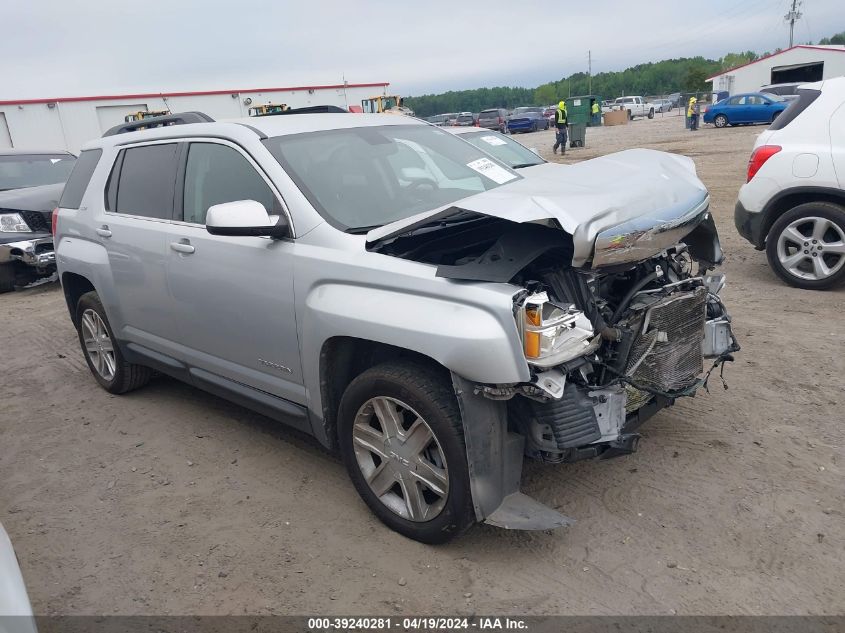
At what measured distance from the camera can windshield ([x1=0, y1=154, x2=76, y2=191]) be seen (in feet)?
33.8

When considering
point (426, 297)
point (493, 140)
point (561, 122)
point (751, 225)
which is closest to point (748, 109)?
point (561, 122)

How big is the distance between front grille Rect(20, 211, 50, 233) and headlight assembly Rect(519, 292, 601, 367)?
28.4ft

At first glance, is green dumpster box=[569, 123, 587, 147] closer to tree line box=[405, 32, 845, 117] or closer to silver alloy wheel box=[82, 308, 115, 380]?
silver alloy wheel box=[82, 308, 115, 380]

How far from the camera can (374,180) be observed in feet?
12.3

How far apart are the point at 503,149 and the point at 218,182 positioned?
5.36 meters

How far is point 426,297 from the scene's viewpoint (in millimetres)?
2893

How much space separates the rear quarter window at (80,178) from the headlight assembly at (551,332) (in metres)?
3.86

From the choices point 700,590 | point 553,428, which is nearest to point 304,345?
point 553,428

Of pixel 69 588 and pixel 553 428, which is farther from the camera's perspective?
pixel 69 588

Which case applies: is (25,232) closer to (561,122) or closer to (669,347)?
(669,347)

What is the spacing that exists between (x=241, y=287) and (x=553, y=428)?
5.96ft

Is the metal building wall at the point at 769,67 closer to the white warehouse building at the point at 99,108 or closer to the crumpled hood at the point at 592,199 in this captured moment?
the white warehouse building at the point at 99,108

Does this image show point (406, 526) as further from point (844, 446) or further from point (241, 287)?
point (844, 446)

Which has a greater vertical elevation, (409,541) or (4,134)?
(4,134)
